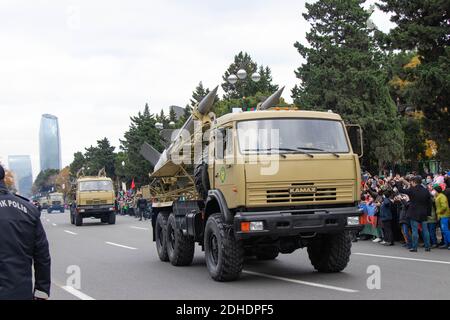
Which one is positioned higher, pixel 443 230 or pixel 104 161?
pixel 104 161

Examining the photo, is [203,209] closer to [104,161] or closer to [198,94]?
[198,94]

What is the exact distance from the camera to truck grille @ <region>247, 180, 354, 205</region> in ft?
30.7

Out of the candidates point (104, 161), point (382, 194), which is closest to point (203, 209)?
Result: point (382, 194)

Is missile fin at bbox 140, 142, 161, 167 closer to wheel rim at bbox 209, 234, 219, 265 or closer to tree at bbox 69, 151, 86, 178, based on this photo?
wheel rim at bbox 209, 234, 219, 265

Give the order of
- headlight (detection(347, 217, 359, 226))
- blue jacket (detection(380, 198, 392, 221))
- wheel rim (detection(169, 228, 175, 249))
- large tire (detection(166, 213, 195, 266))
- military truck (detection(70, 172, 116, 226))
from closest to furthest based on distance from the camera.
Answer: headlight (detection(347, 217, 359, 226)), large tire (detection(166, 213, 195, 266)), wheel rim (detection(169, 228, 175, 249)), blue jacket (detection(380, 198, 392, 221)), military truck (detection(70, 172, 116, 226))

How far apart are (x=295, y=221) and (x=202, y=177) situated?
8.00ft

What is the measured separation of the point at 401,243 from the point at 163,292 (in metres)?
9.32

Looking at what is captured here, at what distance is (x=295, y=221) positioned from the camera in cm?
924

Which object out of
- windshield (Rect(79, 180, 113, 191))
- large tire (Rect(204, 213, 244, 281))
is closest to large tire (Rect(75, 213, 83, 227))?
windshield (Rect(79, 180, 113, 191))

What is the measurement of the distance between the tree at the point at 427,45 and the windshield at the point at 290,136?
1252 centimetres

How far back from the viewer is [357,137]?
10.3 metres

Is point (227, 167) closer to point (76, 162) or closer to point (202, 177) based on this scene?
Answer: point (202, 177)

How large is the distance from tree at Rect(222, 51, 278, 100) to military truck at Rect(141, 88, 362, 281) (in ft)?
200
